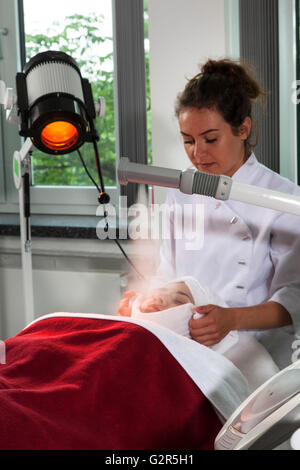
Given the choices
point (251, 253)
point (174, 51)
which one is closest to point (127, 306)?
point (251, 253)

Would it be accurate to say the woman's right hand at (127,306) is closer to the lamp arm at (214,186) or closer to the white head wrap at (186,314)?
the white head wrap at (186,314)

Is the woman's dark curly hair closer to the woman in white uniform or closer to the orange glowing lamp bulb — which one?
the woman in white uniform

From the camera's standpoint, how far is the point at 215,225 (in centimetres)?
104

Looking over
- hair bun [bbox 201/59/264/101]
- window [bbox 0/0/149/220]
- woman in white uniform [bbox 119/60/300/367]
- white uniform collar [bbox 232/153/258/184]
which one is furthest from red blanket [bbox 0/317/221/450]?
window [bbox 0/0/149/220]

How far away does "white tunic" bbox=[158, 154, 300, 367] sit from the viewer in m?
0.91

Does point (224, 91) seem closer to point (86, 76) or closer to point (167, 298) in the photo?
point (167, 298)

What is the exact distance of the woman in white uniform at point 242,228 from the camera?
0.91 meters

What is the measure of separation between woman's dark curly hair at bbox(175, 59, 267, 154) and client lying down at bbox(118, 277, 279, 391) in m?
0.31

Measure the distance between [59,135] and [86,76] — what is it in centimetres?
74

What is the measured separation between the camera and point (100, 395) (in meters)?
0.62

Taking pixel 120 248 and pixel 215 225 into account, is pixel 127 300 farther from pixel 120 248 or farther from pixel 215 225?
pixel 120 248

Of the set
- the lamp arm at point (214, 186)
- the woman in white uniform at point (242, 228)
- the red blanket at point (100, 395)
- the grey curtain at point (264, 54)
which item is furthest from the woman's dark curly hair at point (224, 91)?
the lamp arm at point (214, 186)

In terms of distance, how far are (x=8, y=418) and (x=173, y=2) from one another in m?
0.92

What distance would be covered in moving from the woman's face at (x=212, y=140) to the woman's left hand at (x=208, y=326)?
0.93 feet
